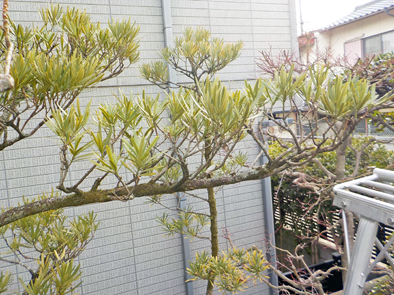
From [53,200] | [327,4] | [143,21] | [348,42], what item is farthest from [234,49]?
[327,4]

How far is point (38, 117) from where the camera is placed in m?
2.73

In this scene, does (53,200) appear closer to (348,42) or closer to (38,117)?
(38,117)

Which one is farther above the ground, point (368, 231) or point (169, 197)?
point (368, 231)

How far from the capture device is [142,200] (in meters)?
3.06

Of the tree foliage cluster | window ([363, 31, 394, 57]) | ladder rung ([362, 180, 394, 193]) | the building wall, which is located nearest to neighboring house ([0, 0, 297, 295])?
A: the tree foliage cluster

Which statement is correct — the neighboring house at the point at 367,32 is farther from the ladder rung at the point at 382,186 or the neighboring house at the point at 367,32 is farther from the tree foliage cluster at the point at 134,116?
the ladder rung at the point at 382,186

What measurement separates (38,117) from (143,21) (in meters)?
1.24

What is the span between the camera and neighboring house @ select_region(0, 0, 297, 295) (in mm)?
2725

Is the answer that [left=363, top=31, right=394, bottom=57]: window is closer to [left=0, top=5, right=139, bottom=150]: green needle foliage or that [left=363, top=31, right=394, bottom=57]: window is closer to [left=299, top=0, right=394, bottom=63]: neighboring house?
[left=299, top=0, right=394, bottom=63]: neighboring house

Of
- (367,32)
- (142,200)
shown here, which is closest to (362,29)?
(367,32)

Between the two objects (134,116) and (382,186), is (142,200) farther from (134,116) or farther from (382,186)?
(382,186)

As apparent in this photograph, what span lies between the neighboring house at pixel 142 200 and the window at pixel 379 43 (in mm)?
5054

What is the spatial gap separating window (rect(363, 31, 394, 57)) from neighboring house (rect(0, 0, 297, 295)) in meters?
5.05

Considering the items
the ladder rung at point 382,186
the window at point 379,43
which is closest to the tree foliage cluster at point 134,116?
the ladder rung at point 382,186
